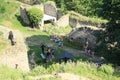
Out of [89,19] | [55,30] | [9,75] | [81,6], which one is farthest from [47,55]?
[81,6]

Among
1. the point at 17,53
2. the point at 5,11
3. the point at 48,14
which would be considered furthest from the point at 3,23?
the point at 17,53

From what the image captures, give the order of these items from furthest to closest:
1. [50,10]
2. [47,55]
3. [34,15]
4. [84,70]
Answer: [50,10], [34,15], [47,55], [84,70]

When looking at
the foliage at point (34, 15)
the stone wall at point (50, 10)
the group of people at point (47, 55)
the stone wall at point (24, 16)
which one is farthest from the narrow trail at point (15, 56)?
the stone wall at point (50, 10)

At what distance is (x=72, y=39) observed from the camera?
142 ft

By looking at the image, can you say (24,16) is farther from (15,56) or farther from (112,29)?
(15,56)

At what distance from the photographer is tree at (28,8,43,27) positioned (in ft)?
160

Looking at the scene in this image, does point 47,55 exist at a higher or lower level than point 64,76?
lower

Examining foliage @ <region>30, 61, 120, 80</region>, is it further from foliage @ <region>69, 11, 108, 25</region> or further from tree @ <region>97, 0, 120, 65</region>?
foliage @ <region>69, 11, 108, 25</region>

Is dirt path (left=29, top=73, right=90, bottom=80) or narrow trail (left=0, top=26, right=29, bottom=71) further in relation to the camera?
narrow trail (left=0, top=26, right=29, bottom=71)

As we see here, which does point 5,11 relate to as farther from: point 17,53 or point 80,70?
point 80,70

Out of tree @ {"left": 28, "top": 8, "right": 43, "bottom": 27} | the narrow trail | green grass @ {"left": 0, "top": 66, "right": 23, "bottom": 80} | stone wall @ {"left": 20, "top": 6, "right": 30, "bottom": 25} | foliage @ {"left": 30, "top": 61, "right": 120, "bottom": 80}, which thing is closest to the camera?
green grass @ {"left": 0, "top": 66, "right": 23, "bottom": 80}

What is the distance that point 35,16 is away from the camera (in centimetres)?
4881

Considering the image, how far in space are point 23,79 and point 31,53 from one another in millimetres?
14306

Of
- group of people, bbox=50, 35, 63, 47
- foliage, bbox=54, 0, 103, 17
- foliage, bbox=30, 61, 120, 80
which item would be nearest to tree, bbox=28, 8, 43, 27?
group of people, bbox=50, 35, 63, 47
